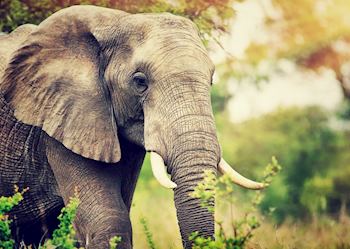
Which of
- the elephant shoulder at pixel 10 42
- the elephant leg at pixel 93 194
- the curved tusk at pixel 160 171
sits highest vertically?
the curved tusk at pixel 160 171

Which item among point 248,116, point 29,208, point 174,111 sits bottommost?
point 248,116

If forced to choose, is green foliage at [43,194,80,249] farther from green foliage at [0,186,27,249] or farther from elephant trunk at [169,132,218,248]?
elephant trunk at [169,132,218,248]

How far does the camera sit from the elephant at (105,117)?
6.56 m

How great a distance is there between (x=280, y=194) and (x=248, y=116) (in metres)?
7.88

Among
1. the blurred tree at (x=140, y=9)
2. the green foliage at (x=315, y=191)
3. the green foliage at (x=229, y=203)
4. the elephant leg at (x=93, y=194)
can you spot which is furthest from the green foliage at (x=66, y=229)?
the green foliage at (x=315, y=191)

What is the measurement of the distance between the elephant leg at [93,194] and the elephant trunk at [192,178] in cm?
61

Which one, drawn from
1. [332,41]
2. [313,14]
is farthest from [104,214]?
[332,41]

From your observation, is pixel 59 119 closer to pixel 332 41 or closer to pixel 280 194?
pixel 280 194

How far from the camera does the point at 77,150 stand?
277 inches

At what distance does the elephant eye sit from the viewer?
6.88 meters

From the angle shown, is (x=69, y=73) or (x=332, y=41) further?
(x=332, y=41)

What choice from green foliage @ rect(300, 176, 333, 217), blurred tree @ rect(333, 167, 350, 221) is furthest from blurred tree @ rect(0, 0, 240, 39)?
blurred tree @ rect(333, 167, 350, 221)

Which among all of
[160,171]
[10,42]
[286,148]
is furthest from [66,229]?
[286,148]

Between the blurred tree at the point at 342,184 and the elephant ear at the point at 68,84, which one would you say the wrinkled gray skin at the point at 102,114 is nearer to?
the elephant ear at the point at 68,84
